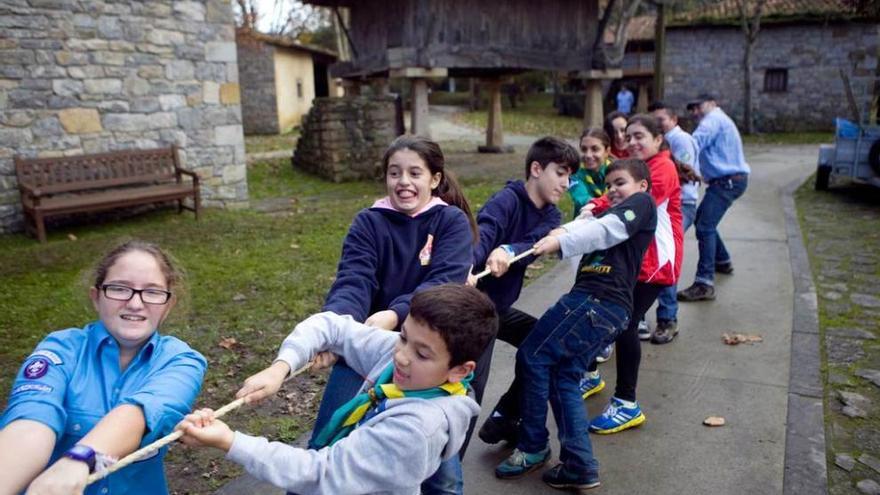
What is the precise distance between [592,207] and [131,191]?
7.40 meters

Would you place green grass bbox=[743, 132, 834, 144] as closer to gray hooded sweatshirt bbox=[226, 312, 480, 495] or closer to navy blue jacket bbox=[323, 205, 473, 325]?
navy blue jacket bbox=[323, 205, 473, 325]

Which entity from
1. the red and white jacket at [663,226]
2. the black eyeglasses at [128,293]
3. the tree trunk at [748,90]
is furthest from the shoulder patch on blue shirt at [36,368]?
the tree trunk at [748,90]

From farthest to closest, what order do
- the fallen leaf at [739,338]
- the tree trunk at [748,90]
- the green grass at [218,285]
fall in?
the tree trunk at [748,90], the fallen leaf at [739,338], the green grass at [218,285]

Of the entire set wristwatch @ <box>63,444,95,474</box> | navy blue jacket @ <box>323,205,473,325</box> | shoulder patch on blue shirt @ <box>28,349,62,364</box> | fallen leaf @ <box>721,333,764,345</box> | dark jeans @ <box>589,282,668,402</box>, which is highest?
navy blue jacket @ <box>323,205,473,325</box>

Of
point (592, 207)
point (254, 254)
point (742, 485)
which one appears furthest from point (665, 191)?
point (254, 254)

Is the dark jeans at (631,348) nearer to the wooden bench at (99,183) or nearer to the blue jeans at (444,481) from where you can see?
the blue jeans at (444,481)

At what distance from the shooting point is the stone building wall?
8578 mm

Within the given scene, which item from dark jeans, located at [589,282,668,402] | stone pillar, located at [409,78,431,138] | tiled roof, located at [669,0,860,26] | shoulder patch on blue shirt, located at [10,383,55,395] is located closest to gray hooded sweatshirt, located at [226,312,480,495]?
shoulder patch on blue shirt, located at [10,383,55,395]

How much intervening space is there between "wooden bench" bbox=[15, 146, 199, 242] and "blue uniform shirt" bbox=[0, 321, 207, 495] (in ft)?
23.8

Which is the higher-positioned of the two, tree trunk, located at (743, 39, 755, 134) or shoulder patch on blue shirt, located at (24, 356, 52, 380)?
tree trunk, located at (743, 39, 755, 134)

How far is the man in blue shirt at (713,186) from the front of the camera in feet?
20.4

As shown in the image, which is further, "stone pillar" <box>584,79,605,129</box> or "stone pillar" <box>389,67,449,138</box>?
"stone pillar" <box>584,79,605,129</box>

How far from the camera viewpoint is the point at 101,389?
1999 millimetres

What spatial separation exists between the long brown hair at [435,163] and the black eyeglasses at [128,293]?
1.08m
